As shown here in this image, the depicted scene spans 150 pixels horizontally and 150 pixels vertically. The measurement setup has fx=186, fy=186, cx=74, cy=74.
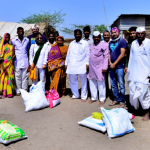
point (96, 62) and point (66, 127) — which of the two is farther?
point (96, 62)

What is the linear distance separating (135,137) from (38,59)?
10.7 ft

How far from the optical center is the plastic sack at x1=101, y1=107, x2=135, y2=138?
10.1ft

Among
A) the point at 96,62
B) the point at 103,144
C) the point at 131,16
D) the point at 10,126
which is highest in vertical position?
the point at 131,16

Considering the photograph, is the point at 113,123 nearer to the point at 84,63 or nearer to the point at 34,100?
the point at 34,100

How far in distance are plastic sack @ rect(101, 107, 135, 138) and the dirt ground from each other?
104 millimetres

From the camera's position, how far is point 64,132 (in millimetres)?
3371

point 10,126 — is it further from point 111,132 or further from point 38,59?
point 38,59

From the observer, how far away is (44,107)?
462 centimetres

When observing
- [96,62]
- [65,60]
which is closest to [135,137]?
[96,62]

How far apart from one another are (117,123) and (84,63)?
2.20 meters

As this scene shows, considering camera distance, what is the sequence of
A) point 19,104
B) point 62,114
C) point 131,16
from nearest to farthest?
point 62,114
point 19,104
point 131,16

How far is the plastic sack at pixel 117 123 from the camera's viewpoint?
309 centimetres

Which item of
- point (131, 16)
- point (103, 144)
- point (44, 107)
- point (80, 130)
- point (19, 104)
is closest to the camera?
point (103, 144)

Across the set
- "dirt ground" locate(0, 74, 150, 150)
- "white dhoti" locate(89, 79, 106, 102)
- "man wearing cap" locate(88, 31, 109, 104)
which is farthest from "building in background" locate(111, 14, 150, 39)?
"dirt ground" locate(0, 74, 150, 150)
